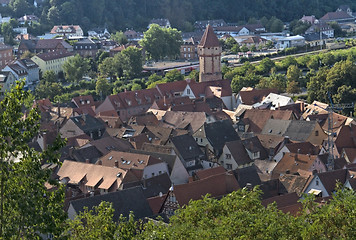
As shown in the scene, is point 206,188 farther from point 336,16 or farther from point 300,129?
point 336,16

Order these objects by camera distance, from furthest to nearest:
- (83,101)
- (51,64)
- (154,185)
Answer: (51,64) < (83,101) < (154,185)

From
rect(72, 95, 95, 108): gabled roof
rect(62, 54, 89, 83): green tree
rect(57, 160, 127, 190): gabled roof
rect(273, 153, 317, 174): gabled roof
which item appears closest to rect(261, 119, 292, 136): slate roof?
rect(273, 153, 317, 174): gabled roof

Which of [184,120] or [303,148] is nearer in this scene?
[303,148]

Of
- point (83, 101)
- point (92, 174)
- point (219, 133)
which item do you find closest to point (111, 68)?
point (83, 101)

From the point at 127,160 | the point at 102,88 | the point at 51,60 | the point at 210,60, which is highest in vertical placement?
the point at 127,160

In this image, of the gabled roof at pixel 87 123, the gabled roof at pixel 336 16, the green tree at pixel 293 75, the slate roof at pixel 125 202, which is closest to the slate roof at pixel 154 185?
the slate roof at pixel 125 202

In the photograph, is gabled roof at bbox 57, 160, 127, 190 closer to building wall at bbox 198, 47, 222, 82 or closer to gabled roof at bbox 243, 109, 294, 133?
gabled roof at bbox 243, 109, 294, 133
